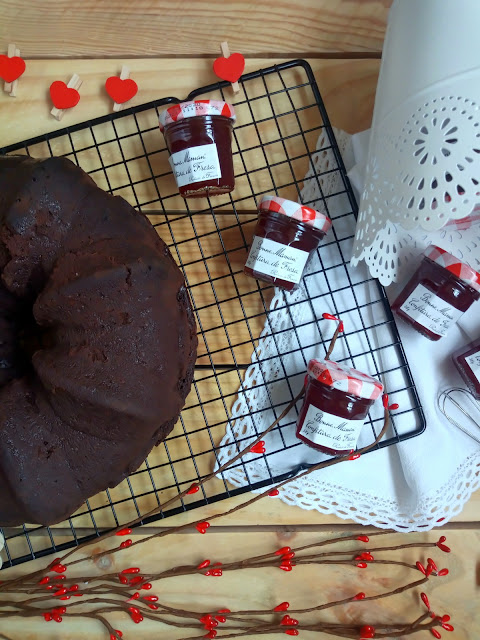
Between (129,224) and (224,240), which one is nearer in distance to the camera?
(129,224)

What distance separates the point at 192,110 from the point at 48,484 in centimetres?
71

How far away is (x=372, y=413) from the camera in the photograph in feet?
4.04

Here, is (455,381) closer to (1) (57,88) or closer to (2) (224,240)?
(2) (224,240)

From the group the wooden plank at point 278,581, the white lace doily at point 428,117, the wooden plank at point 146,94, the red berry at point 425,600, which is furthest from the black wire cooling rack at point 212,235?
the red berry at point 425,600

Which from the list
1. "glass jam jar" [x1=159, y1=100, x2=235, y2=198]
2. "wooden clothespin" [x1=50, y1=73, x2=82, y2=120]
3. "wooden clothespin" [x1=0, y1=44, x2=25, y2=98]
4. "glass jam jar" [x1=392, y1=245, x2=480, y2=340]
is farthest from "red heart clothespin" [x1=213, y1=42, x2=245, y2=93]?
"glass jam jar" [x1=392, y1=245, x2=480, y2=340]

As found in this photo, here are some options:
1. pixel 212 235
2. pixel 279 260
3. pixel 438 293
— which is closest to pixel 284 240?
pixel 279 260

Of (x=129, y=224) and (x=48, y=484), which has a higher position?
(x=129, y=224)

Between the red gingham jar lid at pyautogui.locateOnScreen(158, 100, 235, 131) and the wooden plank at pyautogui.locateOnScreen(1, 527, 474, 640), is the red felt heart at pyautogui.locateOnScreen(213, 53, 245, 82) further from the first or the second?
the wooden plank at pyautogui.locateOnScreen(1, 527, 474, 640)

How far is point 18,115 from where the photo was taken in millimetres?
1261

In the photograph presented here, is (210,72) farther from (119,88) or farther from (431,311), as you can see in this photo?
(431,311)

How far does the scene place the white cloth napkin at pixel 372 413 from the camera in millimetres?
1217

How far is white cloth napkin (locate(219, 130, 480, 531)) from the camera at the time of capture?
3.99 ft

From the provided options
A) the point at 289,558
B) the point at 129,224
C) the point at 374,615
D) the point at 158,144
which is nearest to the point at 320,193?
the point at 158,144

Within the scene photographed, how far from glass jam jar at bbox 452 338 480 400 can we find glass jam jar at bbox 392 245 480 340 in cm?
7
